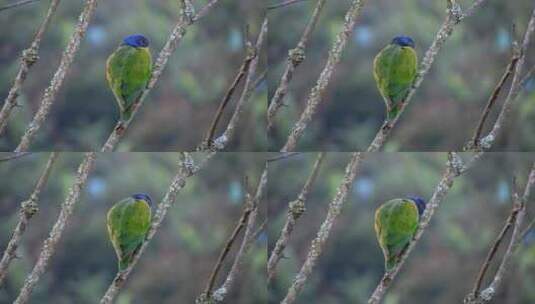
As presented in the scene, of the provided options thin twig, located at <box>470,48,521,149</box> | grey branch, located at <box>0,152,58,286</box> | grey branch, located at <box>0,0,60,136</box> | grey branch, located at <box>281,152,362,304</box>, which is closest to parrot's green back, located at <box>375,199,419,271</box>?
grey branch, located at <box>281,152,362,304</box>

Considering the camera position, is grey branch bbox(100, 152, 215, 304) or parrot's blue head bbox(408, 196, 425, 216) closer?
grey branch bbox(100, 152, 215, 304)

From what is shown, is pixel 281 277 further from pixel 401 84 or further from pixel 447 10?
pixel 447 10

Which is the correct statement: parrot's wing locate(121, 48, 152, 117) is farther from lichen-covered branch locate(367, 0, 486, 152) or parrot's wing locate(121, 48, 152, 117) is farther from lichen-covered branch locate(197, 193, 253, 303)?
lichen-covered branch locate(367, 0, 486, 152)

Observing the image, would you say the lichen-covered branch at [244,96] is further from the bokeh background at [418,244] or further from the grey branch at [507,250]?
the grey branch at [507,250]

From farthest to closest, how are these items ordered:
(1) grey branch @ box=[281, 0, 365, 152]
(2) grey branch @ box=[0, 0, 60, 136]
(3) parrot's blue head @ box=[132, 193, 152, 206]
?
(1) grey branch @ box=[281, 0, 365, 152] < (3) parrot's blue head @ box=[132, 193, 152, 206] < (2) grey branch @ box=[0, 0, 60, 136]

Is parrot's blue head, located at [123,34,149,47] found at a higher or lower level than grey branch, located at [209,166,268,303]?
higher

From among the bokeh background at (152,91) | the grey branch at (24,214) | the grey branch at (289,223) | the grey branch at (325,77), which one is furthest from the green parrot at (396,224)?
the grey branch at (24,214)

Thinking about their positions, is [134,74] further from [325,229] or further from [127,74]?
[325,229]
